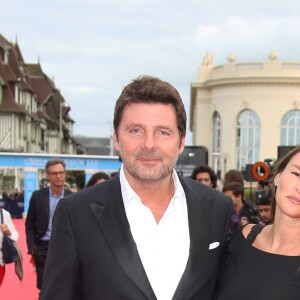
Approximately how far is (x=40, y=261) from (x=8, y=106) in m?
37.4

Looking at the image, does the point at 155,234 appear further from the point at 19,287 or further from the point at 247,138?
the point at 247,138

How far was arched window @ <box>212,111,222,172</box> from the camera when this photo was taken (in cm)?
4441

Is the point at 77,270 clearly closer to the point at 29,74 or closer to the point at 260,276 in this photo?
the point at 260,276

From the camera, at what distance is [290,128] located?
43219 millimetres

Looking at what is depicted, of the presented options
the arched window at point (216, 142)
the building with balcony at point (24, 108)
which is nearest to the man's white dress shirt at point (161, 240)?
the building with balcony at point (24, 108)

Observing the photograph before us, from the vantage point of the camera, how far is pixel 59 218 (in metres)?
2.50

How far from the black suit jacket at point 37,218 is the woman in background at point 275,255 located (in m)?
4.16

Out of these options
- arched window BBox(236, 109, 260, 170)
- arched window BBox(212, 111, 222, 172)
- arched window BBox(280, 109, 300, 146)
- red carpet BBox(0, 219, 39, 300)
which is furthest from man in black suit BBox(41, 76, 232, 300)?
arched window BBox(212, 111, 222, 172)

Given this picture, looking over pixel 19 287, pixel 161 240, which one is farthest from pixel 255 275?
pixel 19 287

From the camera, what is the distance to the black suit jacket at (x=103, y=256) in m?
2.37

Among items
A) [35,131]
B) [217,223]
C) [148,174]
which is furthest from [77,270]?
[35,131]

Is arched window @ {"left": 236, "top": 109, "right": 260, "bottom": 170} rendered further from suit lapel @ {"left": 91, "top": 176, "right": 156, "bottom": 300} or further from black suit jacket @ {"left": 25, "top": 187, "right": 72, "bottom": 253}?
suit lapel @ {"left": 91, "top": 176, "right": 156, "bottom": 300}

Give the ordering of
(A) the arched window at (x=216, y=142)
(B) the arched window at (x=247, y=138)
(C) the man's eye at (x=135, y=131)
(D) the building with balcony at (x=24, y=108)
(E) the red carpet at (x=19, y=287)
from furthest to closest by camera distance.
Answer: (A) the arched window at (x=216, y=142) < (B) the arched window at (x=247, y=138) < (D) the building with balcony at (x=24, y=108) < (E) the red carpet at (x=19, y=287) < (C) the man's eye at (x=135, y=131)

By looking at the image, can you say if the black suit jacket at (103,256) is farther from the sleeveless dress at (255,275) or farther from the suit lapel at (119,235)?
the sleeveless dress at (255,275)
